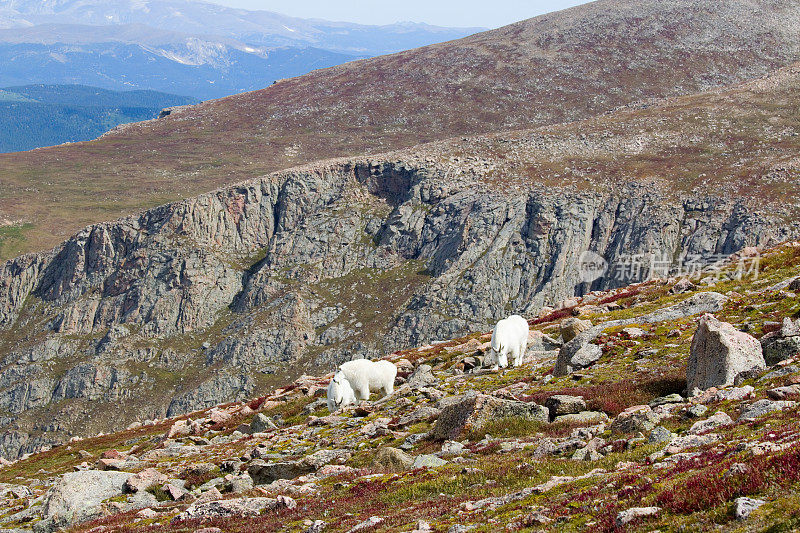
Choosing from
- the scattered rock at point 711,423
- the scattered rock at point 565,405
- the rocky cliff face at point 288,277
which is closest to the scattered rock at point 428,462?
the scattered rock at point 565,405

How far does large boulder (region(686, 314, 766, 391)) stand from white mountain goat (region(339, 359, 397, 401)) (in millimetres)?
15466

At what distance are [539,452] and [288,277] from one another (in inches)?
6152

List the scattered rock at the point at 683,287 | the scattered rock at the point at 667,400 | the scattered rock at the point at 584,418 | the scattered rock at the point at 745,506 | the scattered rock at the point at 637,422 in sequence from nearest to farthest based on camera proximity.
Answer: the scattered rock at the point at 745,506, the scattered rock at the point at 637,422, the scattered rock at the point at 667,400, the scattered rock at the point at 584,418, the scattered rock at the point at 683,287

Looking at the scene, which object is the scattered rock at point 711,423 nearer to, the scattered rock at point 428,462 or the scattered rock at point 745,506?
the scattered rock at point 745,506

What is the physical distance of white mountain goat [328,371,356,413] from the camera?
101 feet

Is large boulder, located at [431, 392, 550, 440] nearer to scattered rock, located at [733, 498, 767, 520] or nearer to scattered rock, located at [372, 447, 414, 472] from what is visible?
scattered rock, located at [372, 447, 414, 472]

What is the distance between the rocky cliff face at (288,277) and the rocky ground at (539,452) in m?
107

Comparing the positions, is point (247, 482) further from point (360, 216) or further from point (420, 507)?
point (360, 216)

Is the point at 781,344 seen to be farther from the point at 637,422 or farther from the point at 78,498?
the point at 78,498

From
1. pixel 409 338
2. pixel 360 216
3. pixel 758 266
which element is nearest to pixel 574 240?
pixel 409 338

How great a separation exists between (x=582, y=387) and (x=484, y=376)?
8.72 meters

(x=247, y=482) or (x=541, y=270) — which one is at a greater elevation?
(x=247, y=482)

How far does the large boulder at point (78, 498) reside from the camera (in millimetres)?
20453

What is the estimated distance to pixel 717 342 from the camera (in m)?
Result: 18.5
